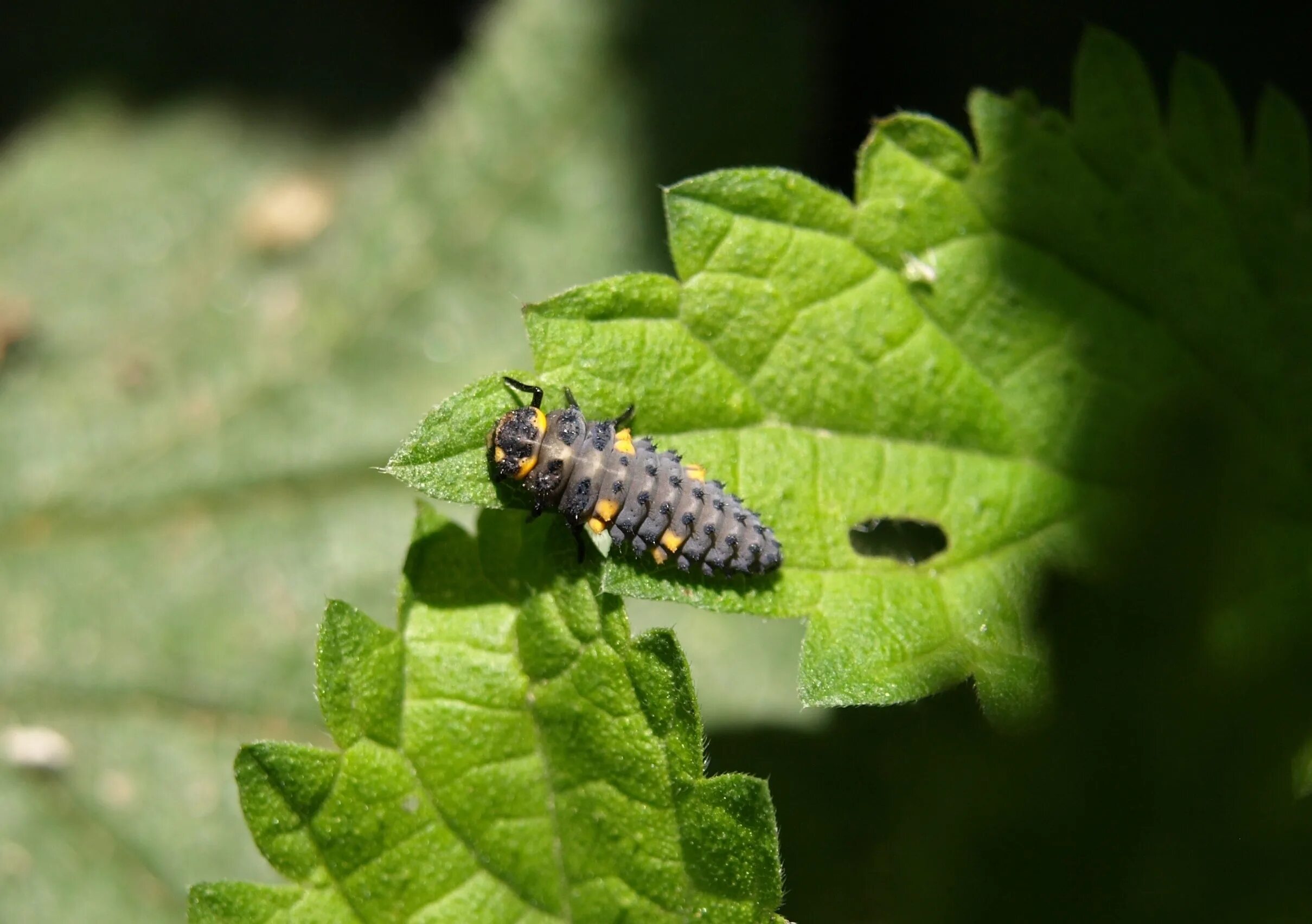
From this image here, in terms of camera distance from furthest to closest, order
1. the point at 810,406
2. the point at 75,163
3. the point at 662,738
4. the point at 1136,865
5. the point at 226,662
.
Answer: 1. the point at 75,163
2. the point at 226,662
3. the point at 810,406
4. the point at 662,738
5. the point at 1136,865

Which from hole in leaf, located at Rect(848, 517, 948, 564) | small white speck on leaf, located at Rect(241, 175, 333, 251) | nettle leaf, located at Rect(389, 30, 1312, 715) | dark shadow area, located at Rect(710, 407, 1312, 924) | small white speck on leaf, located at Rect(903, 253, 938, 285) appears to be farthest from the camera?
small white speck on leaf, located at Rect(241, 175, 333, 251)

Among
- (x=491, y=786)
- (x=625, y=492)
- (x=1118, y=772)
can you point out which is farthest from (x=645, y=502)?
(x=1118, y=772)

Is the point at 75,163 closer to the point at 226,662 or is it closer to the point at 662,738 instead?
the point at 226,662

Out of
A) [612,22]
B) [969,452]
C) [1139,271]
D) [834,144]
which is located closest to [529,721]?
[969,452]

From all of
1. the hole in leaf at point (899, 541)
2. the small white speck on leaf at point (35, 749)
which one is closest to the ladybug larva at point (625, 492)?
the hole in leaf at point (899, 541)

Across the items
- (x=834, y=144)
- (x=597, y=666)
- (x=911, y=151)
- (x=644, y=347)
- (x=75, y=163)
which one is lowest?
(x=597, y=666)

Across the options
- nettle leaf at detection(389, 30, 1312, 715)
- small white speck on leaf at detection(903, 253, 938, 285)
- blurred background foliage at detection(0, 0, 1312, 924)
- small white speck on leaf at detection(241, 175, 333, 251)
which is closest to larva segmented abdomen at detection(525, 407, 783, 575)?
nettle leaf at detection(389, 30, 1312, 715)

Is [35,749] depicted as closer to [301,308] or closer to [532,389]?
[301,308]

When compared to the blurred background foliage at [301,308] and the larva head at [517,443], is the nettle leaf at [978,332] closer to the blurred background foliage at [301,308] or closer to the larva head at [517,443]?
the larva head at [517,443]

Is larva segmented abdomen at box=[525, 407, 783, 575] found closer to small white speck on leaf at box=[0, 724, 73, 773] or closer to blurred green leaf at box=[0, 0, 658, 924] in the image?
blurred green leaf at box=[0, 0, 658, 924]
